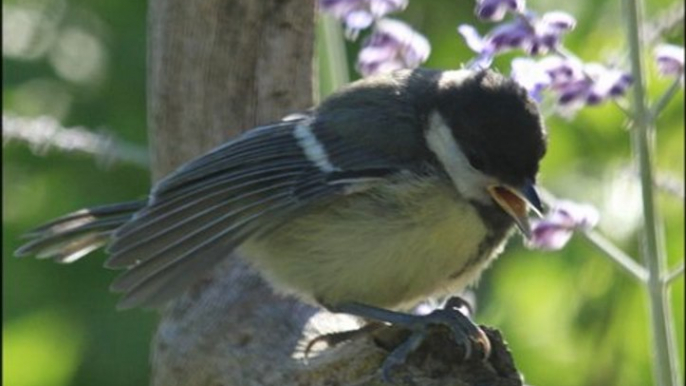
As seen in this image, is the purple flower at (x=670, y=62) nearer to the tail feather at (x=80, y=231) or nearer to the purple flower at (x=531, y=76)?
the purple flower at (x=531, y=76)

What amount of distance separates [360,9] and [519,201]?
0.99ft

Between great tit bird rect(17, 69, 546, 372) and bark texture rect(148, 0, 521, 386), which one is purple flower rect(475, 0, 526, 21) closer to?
great tit bird rect(17, 69, 546, 372)

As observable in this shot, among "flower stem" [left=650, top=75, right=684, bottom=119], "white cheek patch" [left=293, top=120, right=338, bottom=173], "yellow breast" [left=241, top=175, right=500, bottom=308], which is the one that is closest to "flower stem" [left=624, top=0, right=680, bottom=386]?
"flower stem" [left=650, top=75, right=684, bottom=119]

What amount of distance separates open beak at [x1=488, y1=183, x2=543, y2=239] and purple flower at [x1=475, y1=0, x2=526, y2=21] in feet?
0.70

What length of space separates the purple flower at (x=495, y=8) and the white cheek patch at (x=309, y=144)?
0.33 m

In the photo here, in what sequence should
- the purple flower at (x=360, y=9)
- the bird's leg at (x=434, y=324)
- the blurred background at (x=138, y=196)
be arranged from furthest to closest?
the blurred background at (x=138, y=196), the purple flower at (x=360, y=9), the bird's leg at (x=434, y=324)

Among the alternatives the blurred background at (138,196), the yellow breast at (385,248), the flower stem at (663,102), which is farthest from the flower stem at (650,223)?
the blurred background at (138,196)

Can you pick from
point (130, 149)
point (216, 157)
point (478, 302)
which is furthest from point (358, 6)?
point (478, 302)

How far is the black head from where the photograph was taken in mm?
2236

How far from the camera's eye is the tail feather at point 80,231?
257 cm

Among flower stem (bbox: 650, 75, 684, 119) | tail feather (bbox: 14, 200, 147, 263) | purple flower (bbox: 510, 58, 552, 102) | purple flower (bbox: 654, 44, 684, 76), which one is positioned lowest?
tail feather (bbox: 14, 200, 147, 263)

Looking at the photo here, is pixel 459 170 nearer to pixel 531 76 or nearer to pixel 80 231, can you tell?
pixel 531 76

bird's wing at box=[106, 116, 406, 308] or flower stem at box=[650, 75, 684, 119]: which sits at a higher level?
flower stem at box=[650, 75, 684, 119]

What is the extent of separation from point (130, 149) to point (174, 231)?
1.70 feet
